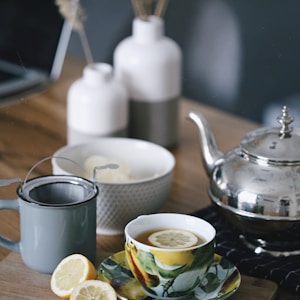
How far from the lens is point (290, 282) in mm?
1042

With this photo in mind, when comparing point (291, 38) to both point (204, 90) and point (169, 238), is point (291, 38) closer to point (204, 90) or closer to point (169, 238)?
point (204, 90)

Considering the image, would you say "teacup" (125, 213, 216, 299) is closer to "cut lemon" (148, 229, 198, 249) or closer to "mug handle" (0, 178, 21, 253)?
"cut lemon" (148, 229, 198, 249)

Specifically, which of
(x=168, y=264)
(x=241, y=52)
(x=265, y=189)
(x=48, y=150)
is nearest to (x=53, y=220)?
(x=168, y=264)

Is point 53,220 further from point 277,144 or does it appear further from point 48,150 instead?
point 48,150

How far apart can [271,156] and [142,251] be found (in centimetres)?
26

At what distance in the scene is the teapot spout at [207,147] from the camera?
1.22 metres

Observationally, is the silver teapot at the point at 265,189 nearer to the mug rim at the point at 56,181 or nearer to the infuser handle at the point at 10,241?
the mug rim at the point at 56,181

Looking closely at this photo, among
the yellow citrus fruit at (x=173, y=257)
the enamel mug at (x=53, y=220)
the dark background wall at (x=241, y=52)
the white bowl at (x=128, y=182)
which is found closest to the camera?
the yellow citrus fruit at (x=173, y=257)

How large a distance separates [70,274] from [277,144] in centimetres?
35

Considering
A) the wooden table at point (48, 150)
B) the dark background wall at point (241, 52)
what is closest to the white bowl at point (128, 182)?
the wooden table at point (48, 150)

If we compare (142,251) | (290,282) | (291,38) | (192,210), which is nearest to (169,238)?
(142,251)

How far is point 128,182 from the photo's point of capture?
45.6 inches

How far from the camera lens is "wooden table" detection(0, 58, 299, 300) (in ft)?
3.51

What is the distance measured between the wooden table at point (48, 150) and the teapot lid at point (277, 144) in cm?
19
